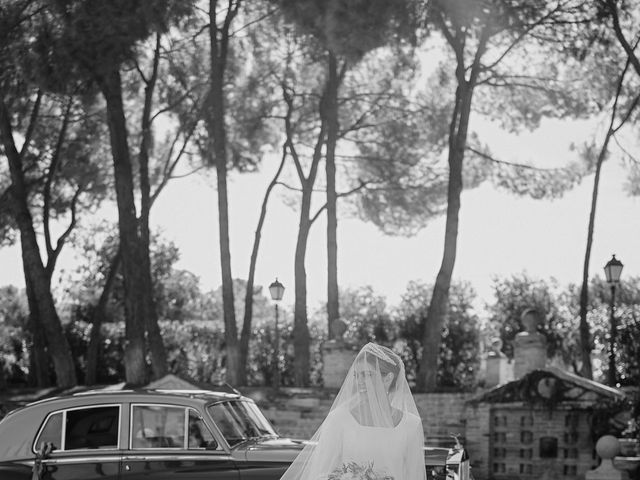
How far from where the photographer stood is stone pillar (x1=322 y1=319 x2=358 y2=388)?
21.0m

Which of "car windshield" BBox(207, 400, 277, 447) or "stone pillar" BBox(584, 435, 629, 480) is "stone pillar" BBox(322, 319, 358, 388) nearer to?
"stone pillar" BBox(584, 435, 629, 480)

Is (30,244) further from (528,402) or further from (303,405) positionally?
(528,402)

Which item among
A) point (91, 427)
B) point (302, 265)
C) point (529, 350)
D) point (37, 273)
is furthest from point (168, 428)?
point (302, 265)

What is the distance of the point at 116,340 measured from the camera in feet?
105

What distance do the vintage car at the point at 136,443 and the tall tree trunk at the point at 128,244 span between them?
1277 centimetres

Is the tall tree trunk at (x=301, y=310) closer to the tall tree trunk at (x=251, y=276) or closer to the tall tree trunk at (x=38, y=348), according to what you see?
the tall tree trunk at (x=251, y=276)

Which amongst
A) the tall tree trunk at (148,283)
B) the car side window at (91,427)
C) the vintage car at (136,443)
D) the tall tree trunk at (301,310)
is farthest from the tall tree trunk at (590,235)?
the car side window at (91,427)

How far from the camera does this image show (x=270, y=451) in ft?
27.6

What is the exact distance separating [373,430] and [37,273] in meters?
18.1

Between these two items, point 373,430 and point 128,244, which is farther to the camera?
point 128,244

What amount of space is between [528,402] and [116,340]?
676 inches

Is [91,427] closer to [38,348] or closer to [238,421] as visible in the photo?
[238,421]

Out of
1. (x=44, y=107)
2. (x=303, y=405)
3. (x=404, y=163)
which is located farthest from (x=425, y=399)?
(x=44, y=107)

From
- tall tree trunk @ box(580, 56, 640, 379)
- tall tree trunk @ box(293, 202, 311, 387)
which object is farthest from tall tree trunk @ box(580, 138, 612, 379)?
tall tree trunk @ box(293, 202, 311, 387)
